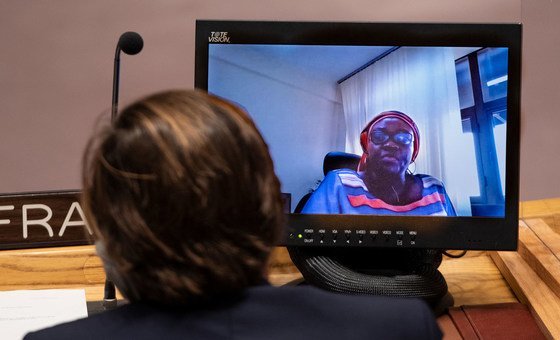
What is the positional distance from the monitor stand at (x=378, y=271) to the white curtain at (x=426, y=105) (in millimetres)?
120

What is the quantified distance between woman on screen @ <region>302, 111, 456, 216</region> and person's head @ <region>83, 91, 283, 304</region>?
0.60m

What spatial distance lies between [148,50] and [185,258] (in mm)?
1461

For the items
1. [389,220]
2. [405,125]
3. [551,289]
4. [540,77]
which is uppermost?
[540,77]

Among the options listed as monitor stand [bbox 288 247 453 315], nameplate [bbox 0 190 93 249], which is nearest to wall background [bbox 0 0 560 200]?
nameplate [bbox 0 190 93 249]

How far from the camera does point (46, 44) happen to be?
2203 millimetres

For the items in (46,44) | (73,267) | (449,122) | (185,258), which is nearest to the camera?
(185,258)

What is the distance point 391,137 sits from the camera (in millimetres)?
1447

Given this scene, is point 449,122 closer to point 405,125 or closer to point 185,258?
point 405,125

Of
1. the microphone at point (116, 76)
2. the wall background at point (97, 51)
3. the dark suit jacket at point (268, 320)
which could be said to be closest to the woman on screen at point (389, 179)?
the microphone at point (116, 76)

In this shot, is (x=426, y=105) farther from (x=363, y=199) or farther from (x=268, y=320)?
(x=268, y=320)

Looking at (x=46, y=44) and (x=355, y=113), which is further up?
(x=46, y=44)

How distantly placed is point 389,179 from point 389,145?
6 centimetres

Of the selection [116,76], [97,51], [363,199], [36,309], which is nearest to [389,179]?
[363,199]

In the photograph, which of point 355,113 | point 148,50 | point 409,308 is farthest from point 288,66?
point 148,50
